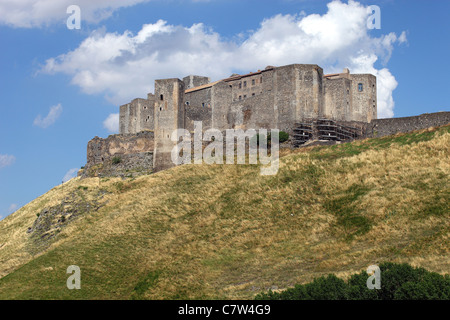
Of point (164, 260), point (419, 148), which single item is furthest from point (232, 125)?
point (164, 260)

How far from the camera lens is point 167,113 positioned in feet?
203

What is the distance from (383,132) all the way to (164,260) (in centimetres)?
2726

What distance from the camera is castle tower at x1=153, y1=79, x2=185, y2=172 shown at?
2371 inches

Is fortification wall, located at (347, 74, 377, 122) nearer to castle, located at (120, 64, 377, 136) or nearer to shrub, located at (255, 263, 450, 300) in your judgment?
castle, located at (120, 64, 377, 136)

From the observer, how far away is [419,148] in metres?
39.7

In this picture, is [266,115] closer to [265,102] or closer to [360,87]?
[265,102]

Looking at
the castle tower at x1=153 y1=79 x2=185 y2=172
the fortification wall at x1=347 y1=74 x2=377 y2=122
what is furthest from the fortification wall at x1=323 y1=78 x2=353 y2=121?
the castle tower at x1=153 y1=79 x2=185 y2=172
